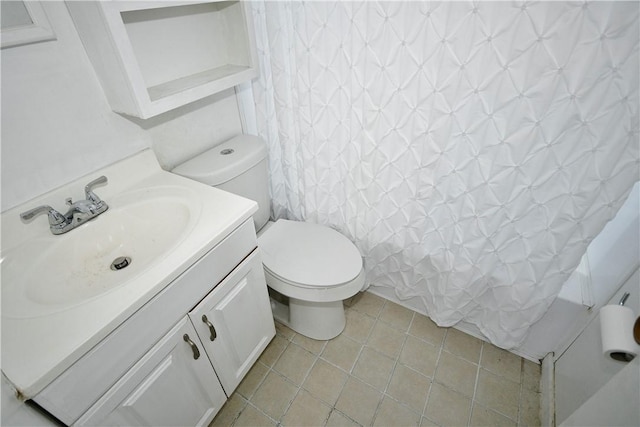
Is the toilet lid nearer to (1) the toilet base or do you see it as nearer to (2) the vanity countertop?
(1) the toilet base

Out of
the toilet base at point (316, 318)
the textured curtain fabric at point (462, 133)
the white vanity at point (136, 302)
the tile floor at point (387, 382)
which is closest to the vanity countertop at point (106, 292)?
the white vanity at point (136, 302)

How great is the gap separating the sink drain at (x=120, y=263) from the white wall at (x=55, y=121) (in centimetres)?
29

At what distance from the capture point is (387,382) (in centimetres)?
136

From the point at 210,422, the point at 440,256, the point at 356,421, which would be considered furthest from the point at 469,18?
the point at 210,422

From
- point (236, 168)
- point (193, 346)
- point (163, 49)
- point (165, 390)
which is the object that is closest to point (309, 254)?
point (236, 168)

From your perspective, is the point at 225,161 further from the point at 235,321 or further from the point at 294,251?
the point at 235,321

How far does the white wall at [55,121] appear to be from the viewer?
2.70 feet

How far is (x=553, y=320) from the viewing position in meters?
1.26

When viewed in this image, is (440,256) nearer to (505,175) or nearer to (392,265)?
(392,265)

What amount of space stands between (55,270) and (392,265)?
4.10ft

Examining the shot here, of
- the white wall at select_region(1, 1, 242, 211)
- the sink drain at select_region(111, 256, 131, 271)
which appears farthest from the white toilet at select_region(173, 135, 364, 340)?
the sink drain at select_region(111, 256, 131, 271)

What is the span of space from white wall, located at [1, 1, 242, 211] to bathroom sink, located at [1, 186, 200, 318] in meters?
0.15

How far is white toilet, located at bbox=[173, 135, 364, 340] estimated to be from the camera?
1243mm

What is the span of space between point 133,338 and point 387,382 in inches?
40.9
